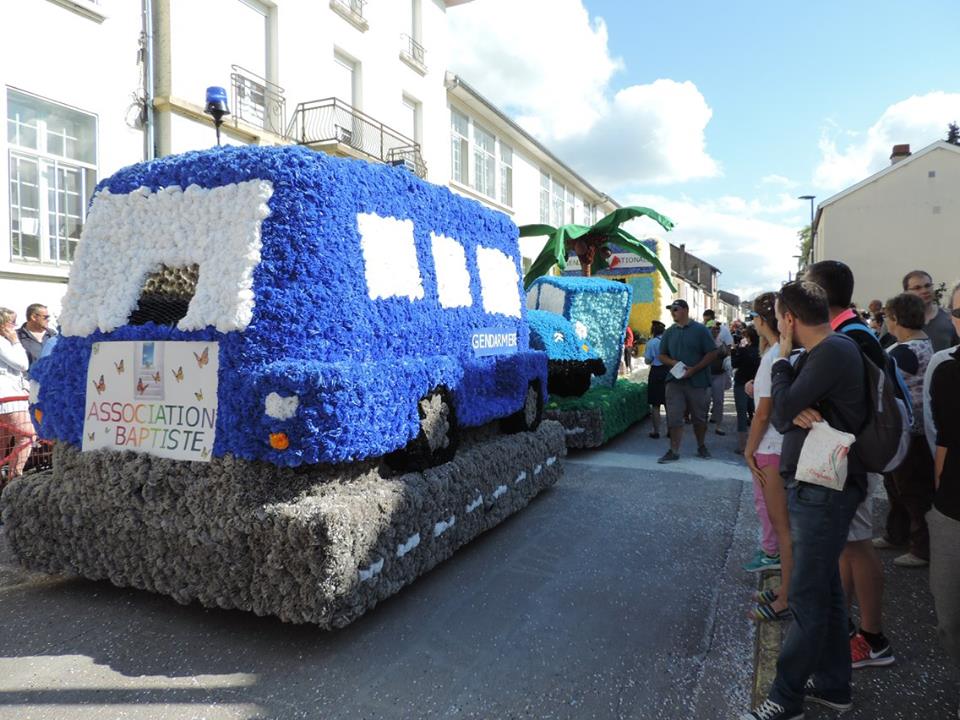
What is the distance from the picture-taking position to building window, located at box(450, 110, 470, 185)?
65.7 feet

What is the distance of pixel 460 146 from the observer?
67.1 ft

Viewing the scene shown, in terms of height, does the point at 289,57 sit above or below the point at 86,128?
above

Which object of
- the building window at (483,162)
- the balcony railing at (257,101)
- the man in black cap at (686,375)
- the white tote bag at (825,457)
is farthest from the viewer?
the building window at (483,162)

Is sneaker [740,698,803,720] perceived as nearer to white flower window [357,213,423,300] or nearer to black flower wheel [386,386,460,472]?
black flower wheel [386,386,460,472]

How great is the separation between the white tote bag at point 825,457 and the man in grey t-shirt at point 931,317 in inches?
142

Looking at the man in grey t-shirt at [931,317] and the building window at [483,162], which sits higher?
the building window at [483,162]

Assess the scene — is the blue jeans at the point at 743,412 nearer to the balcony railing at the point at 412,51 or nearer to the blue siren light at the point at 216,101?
the blue siren light at the point at 216,101

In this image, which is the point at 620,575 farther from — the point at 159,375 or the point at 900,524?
the point at 159,375

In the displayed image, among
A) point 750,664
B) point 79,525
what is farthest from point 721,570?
point 79,525

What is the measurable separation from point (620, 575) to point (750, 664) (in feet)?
3.80

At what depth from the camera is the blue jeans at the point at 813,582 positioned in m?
Result: 2.43

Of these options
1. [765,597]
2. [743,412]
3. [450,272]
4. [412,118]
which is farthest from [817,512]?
[412,118]

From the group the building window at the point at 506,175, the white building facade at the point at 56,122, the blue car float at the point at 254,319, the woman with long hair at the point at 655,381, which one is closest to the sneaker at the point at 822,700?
the blue car float at the point at 254,319

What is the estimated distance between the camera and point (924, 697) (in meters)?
2.70
